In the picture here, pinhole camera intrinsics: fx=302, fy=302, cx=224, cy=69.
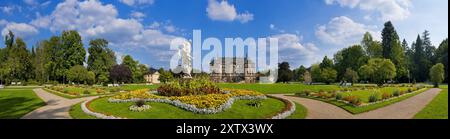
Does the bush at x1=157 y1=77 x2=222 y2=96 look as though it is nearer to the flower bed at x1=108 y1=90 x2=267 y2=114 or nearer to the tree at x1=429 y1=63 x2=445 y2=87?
the flower bed at x1=108 y1=90 x2=267 y2=114

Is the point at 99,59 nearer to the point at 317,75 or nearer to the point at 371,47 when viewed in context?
the point at 317,75

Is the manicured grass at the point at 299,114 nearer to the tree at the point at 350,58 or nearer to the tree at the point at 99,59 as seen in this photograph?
the tree at the point at 350,58

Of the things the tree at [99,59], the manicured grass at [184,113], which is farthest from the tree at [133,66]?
the manicured grass at [184,113]

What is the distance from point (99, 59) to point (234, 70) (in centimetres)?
2515

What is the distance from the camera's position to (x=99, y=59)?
52500mm

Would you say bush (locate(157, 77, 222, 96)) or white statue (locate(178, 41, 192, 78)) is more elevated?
white statue (locate(178, 41, 192, 78))

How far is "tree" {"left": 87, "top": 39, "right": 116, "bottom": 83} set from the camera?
51594 mm

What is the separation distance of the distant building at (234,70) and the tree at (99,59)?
21503 mm

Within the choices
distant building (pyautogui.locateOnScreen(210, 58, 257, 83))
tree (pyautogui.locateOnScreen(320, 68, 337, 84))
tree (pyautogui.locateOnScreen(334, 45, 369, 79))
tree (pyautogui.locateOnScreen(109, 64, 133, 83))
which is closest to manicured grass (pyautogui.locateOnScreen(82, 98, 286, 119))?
distant building (pyautogui.locateOnScreen(210, 58, 257, 83))

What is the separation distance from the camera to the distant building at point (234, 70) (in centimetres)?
4107

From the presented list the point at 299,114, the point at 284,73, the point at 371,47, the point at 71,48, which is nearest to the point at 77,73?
the point at 71,48

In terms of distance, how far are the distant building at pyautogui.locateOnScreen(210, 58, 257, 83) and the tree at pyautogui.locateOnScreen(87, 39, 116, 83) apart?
70.5ft
